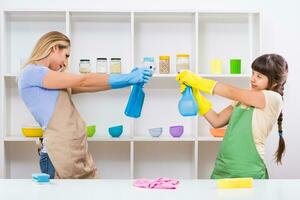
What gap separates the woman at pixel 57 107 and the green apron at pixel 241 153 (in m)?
0.50

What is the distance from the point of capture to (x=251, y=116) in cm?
264

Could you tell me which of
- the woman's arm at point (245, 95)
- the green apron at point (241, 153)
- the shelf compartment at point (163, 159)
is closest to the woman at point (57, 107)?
the woman's arm at point (245, 95)

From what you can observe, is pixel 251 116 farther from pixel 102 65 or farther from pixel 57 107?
pixel 102 65

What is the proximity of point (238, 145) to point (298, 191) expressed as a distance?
2.00 feet

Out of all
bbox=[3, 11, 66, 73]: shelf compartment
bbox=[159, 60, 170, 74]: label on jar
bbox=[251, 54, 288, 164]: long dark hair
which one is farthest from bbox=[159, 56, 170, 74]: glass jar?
bbox=[251, 54, 288, 164]: long dark hair

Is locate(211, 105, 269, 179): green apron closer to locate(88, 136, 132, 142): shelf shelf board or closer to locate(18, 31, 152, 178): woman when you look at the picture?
locate(18, 31, 152, 178): woman

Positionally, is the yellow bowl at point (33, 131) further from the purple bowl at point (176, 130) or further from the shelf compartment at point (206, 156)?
the shelf compartment at point (206, 156)

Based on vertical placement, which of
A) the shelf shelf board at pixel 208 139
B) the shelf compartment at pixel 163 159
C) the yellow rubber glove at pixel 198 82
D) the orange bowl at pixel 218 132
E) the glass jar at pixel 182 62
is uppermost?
the glass jar at pixel 182 62

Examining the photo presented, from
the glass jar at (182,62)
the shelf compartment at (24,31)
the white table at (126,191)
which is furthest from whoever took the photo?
the shelf compartment at (24,31)

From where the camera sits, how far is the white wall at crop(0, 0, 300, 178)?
12.7ft

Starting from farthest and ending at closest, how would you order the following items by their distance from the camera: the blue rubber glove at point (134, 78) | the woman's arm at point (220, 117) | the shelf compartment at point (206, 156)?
1. the shelf compartment at point (206, 156)
2. the woman's arm at point (220, 117)
3. the blue rubber glove at point (134, 78)

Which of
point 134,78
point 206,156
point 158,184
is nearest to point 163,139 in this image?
Answer: point 206,156

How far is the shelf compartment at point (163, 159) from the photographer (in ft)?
13.0

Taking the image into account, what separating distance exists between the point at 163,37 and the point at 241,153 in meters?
1.51
